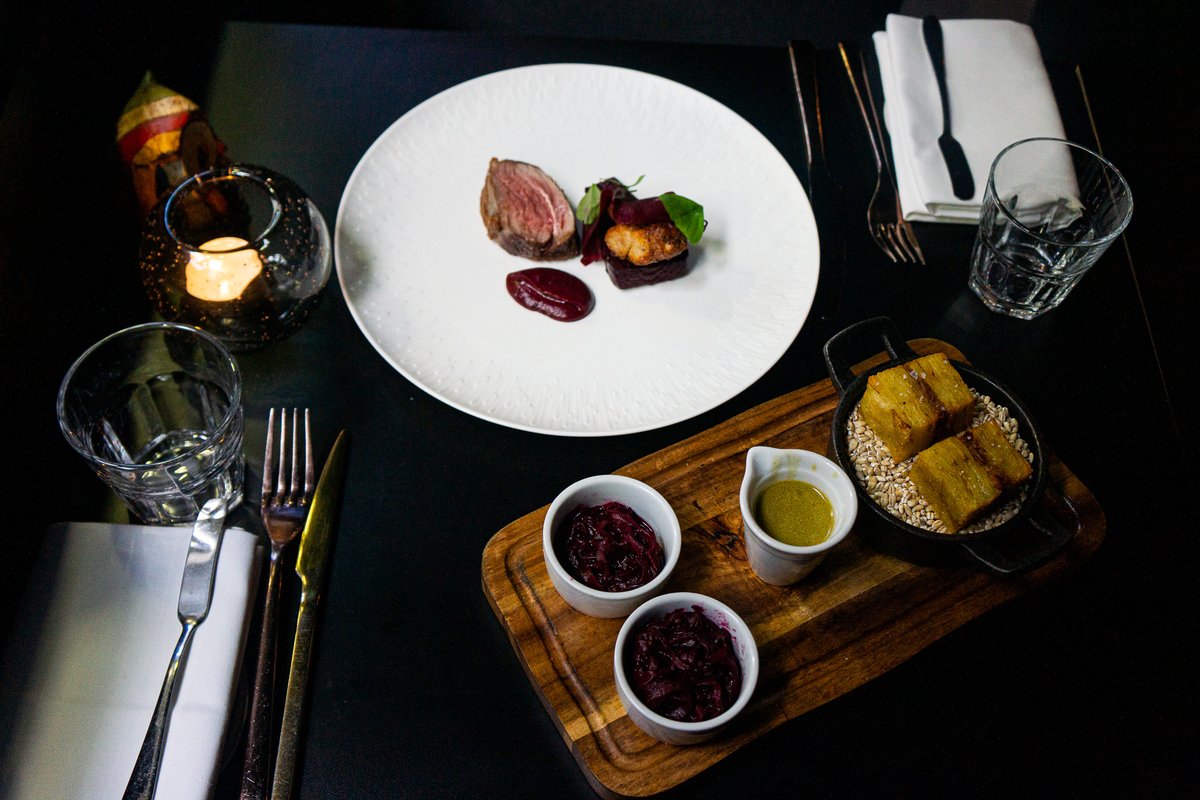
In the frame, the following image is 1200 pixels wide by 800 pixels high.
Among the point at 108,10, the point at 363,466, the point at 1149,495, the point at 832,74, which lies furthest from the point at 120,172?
the point at 1149,495

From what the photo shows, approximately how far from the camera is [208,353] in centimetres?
144

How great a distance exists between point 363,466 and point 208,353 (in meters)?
0.29

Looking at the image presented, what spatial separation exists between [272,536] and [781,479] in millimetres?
751

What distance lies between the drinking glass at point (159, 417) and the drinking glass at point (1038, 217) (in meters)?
1.30

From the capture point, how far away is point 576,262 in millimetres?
1744

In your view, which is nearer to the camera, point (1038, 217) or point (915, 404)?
point (915, 404)

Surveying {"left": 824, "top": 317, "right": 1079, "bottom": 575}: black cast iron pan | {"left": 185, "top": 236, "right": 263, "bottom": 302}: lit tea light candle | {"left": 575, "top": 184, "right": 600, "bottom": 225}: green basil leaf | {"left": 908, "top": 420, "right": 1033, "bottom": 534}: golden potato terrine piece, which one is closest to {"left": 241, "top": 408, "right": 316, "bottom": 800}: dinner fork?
{"left": 185, "top": 236, "right": 263, "bottom": 302}: lit tea light candle

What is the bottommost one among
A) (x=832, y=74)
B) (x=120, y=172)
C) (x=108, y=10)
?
(x=832, y=74)

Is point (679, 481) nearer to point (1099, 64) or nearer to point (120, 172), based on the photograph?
point (120, 172)

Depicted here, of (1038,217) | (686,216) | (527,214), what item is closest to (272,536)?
(527,214)

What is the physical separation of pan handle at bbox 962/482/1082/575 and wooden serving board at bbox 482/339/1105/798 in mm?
20

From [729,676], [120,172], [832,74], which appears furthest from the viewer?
[832,74]

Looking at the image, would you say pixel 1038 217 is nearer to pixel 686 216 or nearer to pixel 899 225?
pixel 899 225

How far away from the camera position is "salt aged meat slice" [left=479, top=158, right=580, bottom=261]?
170 cm
